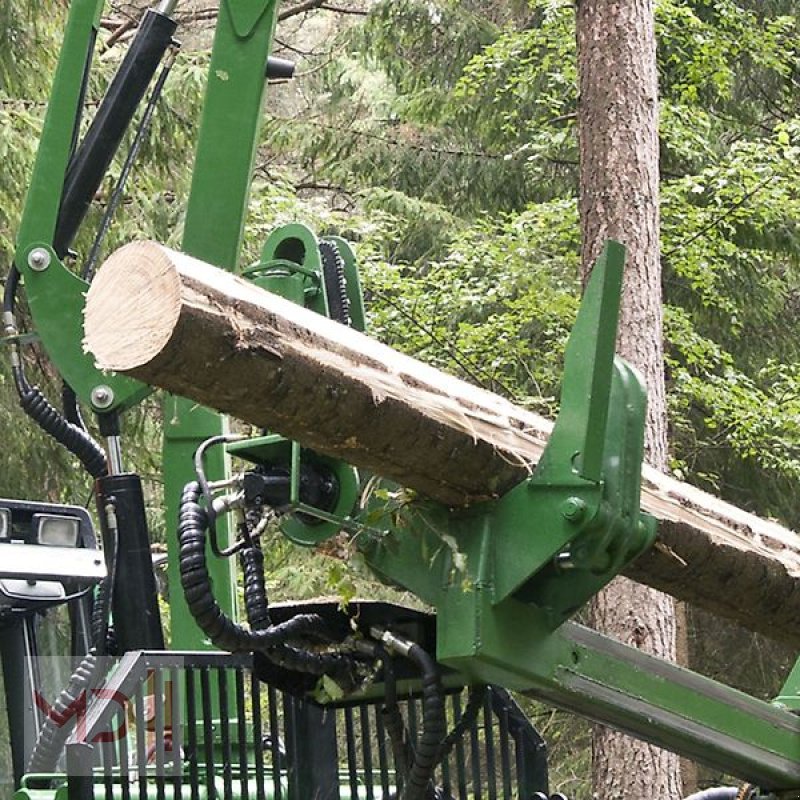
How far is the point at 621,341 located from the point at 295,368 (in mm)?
6233

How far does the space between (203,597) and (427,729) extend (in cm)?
58

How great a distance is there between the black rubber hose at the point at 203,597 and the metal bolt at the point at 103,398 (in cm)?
198

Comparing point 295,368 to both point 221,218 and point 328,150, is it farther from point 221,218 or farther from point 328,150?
point 328,150

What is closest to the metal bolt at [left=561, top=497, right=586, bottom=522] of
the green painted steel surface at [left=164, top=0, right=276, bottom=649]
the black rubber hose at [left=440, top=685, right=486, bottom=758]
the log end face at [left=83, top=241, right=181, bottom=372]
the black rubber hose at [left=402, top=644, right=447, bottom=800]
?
the black rubber hose at [left=402, top=644, right=447, bottom=800]

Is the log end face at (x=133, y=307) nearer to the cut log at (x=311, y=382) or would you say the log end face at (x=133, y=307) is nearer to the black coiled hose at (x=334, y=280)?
the cut log at (x=311, y=382)

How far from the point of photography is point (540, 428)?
12.7 feet

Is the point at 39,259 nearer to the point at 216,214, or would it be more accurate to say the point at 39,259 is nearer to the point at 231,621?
the point at 216,214

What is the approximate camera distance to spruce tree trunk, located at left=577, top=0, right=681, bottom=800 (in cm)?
884

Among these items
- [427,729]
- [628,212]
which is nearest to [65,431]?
[427,729]

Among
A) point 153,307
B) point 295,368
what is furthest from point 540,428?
point 153,307

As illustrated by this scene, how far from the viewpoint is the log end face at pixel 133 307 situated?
2.86 meters

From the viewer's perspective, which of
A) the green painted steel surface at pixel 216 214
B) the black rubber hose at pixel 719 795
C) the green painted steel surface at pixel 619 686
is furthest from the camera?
the green painted steel surface at pixel 216 214

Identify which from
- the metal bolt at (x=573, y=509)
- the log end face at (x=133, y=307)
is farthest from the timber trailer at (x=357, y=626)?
the log end face at (x=133, y=307)

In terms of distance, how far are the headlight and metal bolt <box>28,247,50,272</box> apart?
914 mm
